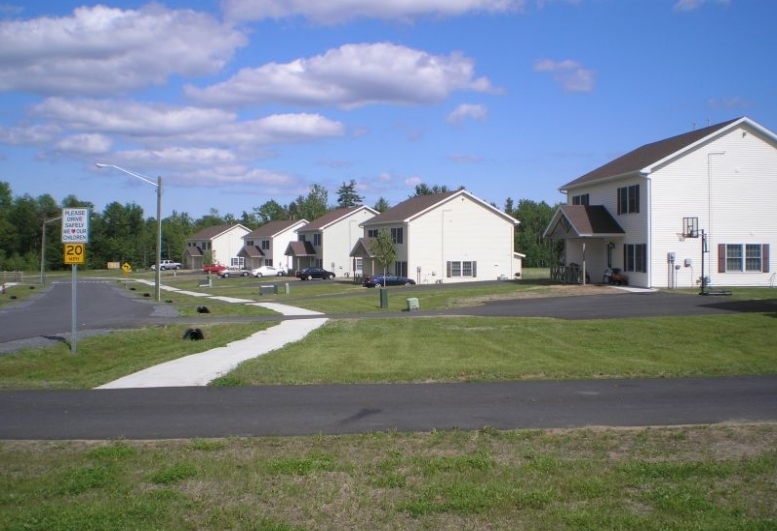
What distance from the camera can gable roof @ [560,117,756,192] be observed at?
3872 cm

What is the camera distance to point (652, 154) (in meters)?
42.1

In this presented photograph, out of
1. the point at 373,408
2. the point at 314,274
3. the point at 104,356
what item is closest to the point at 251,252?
the point at 314,274

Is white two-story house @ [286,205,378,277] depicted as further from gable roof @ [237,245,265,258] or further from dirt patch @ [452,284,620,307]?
dirt patch @ [452,284,620,307]

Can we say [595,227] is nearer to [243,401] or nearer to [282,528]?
[243,401]

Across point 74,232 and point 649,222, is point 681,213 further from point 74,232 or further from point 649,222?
point 74,232

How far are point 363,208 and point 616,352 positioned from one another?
64.6m

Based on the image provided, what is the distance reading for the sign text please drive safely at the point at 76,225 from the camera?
61.2 feet

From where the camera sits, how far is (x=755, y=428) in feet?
29.8

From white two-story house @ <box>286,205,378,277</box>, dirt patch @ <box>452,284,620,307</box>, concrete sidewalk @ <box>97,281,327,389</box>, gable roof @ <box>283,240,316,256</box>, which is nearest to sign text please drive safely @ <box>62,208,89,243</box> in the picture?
concrete sidewalk @ <box>97,281,327,389</box>

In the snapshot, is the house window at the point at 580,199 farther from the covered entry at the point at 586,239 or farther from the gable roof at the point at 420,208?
the gable roof at the point at 420,208

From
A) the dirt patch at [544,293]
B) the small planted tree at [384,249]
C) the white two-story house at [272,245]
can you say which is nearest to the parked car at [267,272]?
the white two-story house at [272,245]

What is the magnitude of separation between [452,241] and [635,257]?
21.8 metres

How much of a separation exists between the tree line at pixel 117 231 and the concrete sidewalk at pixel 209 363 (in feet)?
228

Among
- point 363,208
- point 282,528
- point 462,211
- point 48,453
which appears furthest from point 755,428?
point 363,208
